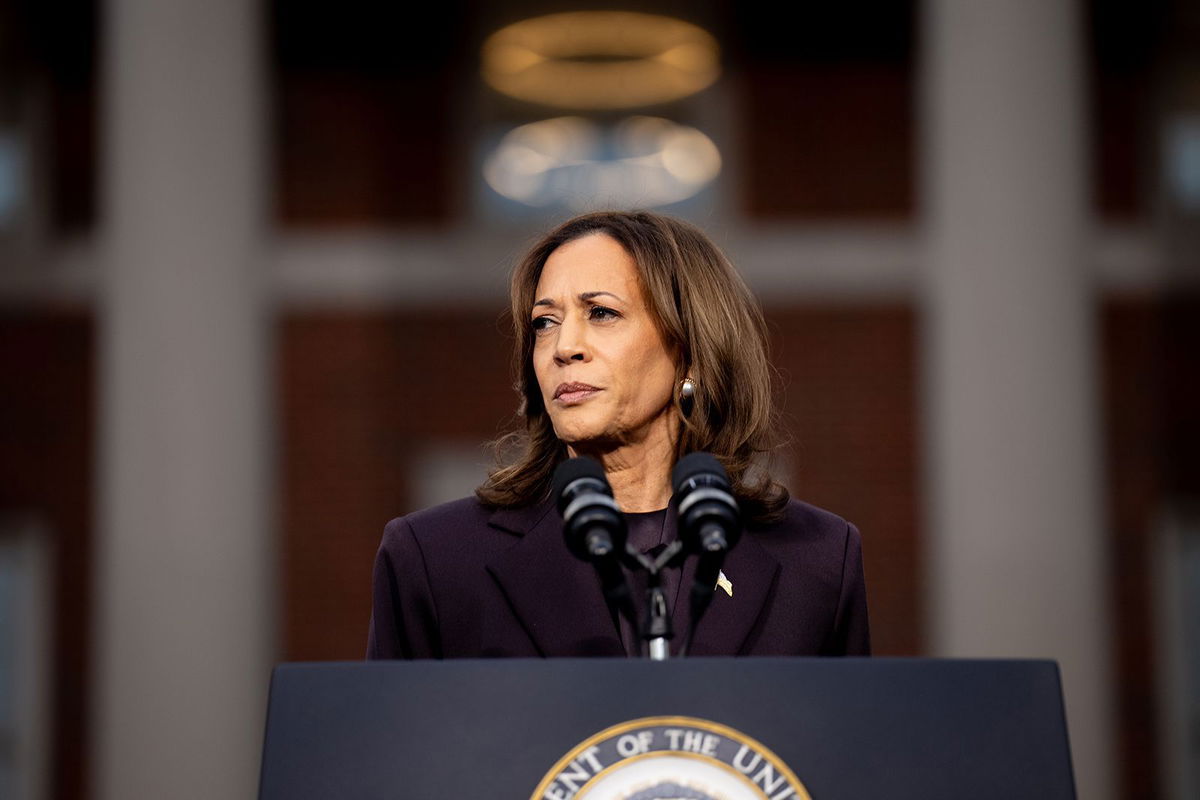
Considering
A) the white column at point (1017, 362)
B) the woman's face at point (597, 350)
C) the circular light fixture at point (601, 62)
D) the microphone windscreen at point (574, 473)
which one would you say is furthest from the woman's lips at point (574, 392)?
the circular light fixture at point (601, 62)

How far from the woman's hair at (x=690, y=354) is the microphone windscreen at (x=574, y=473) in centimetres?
51

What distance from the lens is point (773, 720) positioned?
5.53 ft

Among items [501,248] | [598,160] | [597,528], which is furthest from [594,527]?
[598,160]

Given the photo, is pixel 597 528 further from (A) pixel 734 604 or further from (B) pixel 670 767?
(A) pixel 734 604

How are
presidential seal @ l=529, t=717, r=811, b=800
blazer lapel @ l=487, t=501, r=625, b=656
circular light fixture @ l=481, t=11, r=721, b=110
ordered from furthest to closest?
circular light fixture @ l=481, t=11, r=721, b=110 → blazer lapel @ l=487, t=501, r=625, b=656 → presidential seal @ l=529, t=717, r=811, b=800

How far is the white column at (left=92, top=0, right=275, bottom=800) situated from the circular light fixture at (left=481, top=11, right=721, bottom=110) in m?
2.39

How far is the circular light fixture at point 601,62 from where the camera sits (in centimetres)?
923

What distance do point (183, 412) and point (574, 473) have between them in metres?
5.07

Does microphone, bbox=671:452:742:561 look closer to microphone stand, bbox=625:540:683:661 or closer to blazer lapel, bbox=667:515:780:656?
microphone stand, bbox=625:540:683:661

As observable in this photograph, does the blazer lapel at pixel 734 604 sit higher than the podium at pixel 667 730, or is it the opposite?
the blazer lapel at pixel 734 604

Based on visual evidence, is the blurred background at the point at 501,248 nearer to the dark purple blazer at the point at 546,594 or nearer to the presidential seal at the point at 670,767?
the dark purple blazer at the point at 546,594

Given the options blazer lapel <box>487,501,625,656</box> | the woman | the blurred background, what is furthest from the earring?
the blurred background

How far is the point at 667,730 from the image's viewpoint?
1.67 meters

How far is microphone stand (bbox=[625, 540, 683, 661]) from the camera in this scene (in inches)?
75.4
